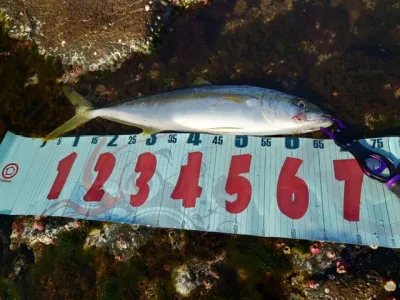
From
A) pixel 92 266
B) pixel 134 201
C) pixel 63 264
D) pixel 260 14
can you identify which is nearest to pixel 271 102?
pixel 260 14

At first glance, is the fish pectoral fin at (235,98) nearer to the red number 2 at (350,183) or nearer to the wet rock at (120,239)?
the red number 2 at (350,183)

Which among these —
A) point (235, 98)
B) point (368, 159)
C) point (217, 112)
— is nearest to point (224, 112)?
point (217, 112)

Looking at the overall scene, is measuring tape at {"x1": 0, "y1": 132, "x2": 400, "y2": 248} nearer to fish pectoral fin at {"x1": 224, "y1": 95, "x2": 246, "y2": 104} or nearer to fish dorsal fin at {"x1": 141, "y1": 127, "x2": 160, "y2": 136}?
fish dorsal fin at {"x1": 141, "y1": 127, "x2": 160, "y2": 136}

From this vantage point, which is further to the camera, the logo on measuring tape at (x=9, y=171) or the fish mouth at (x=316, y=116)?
the logo on measuring tape at (x=9, y=171)

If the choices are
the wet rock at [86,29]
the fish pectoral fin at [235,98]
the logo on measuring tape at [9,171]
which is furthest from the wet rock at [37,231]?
the fish pectoral fin at [235,98]

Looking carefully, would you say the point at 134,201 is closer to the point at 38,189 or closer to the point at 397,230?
the point at 38,189

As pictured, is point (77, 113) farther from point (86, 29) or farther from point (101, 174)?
point (86, 29)
